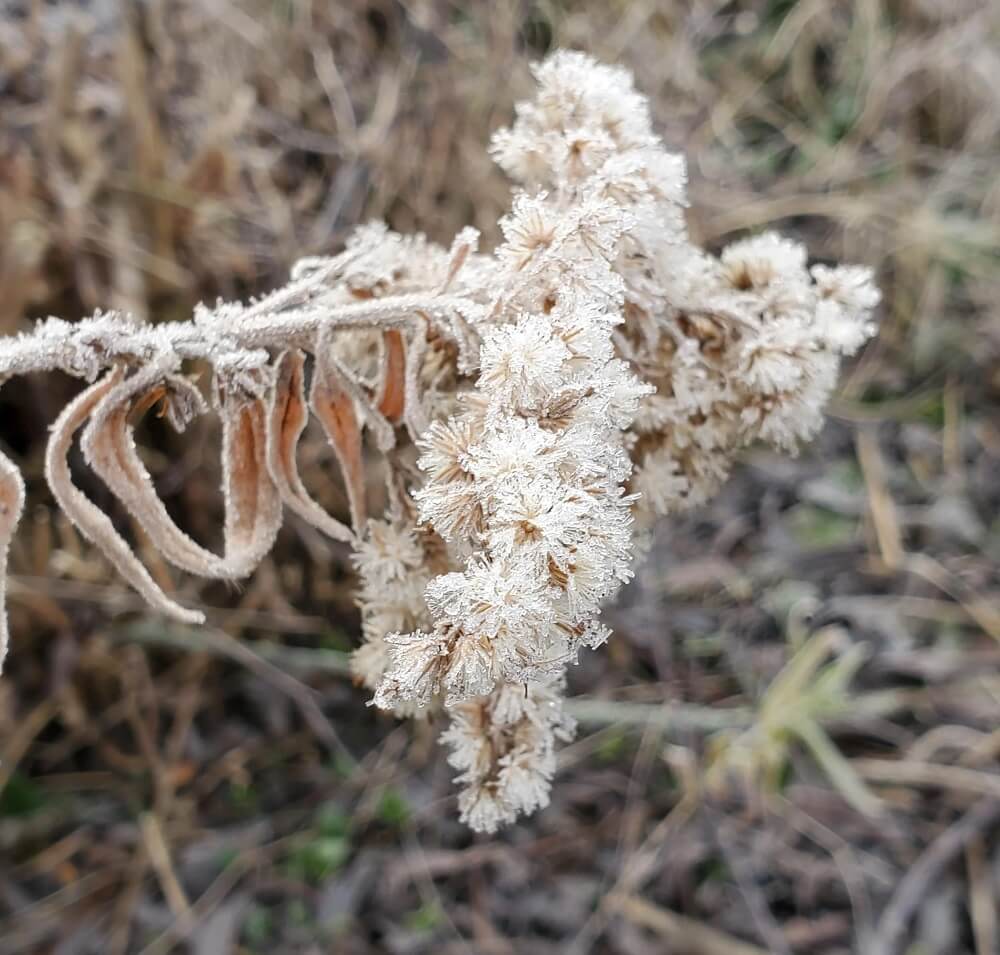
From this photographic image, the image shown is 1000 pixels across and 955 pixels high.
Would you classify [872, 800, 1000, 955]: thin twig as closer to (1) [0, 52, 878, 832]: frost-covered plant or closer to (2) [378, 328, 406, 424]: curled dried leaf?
(1) [0, 52, 878, 832]: frost-covered plant

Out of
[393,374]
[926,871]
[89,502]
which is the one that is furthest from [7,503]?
[926,871]

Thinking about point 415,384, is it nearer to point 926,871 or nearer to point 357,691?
point 357,691

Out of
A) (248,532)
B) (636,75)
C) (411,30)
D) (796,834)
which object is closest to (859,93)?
(636,75)

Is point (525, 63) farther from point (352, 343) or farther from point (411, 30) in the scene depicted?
point (352, 343)

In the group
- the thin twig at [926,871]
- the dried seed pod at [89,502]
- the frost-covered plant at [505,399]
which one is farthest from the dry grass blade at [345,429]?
the thin twig at [926,871]

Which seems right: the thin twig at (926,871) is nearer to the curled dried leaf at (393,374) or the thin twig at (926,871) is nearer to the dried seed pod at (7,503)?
the curled dried leaf at (393,374)

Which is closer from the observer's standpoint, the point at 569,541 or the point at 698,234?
the point at 569,541
